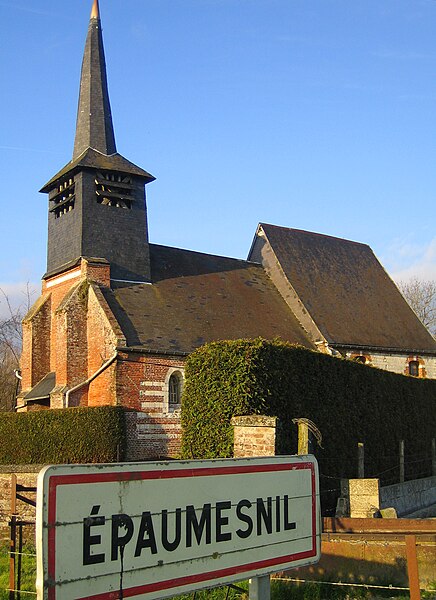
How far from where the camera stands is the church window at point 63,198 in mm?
26797

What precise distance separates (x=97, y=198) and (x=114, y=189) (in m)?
0.89

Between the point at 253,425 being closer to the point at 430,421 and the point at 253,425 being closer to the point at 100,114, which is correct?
the point at 430,421

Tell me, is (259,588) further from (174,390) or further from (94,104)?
Answer: (94,104)

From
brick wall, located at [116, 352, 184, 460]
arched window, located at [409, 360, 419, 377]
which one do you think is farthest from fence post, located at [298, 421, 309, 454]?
arched window, located at [409, 360, 419, 377]

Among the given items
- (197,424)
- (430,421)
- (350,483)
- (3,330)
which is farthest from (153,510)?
(3,330)

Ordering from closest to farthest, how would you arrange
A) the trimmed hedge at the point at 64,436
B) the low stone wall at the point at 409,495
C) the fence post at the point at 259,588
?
1. the fence post at the point at 259,588
2. the low stone wall at the point at 409,495
3. the trimmed hedge at the point at 64,436

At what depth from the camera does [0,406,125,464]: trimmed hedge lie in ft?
62.2

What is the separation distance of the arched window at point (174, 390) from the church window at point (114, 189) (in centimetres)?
783

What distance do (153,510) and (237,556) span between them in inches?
26.4

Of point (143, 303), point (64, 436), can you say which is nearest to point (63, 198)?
point (143, 303)

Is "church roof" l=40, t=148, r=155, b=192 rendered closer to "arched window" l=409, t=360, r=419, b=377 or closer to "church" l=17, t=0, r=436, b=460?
"church" l=17, t=0, r=436, b=460

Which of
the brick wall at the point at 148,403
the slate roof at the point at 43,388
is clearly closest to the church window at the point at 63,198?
the slate roof at the point at 43,388

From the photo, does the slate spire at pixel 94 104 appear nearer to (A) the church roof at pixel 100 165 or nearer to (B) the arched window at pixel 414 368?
(A) the church roof at pixel 100 165

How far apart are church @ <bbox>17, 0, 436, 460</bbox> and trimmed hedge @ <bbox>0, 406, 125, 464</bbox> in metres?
1.81
